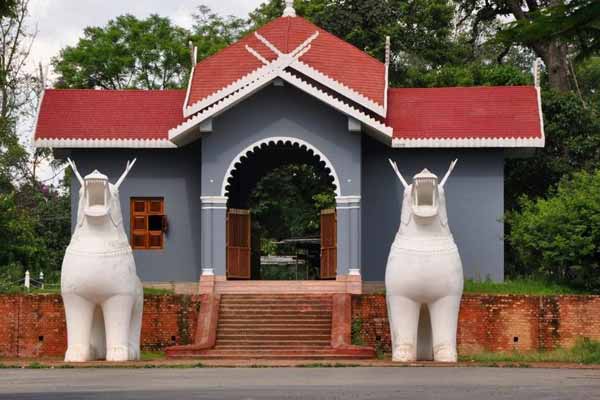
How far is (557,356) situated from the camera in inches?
929

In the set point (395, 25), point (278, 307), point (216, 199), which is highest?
point (395, 25)

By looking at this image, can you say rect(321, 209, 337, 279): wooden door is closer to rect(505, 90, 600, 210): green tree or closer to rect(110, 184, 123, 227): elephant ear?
rect(110, 184, 123, 227): elephant ear

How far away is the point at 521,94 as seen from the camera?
99.5ft

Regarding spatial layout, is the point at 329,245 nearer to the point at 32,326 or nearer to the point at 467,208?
the point at 467,208

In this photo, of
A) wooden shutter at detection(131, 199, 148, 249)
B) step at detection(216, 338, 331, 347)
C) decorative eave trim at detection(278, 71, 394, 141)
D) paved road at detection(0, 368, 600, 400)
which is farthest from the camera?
wooden shutter at detection(131, 199, 148, 249)

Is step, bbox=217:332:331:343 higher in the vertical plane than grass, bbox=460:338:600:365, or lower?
higher

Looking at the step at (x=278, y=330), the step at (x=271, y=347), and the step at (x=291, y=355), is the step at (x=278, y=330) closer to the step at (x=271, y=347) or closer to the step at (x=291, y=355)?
the step at (x=271, y=347)

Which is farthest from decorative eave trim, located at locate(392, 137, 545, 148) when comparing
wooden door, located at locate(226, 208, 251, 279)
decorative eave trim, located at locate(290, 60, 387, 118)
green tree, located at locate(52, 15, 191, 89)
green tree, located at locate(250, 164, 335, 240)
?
green tree, located at locate(52, 15, 191, 89)

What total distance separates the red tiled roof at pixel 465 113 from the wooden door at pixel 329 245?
2.33 m

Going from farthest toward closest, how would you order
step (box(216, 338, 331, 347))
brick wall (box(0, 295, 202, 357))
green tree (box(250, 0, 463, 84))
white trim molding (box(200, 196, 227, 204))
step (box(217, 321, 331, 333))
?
green tree (box(250, 0, 463, 84)), white trim molding (box(200, 196, 227, 204)), brick wall (box(0, 295, 202, 357)), step (box(217, 321, 331, 333)), step (box(216, 338, 331, 347))

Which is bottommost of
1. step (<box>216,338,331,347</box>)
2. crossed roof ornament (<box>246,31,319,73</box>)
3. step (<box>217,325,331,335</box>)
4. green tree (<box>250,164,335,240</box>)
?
step (<box>216,338,331,347</box>)

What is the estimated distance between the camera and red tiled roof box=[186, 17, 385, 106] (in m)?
28.4

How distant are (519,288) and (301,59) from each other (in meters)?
6.64

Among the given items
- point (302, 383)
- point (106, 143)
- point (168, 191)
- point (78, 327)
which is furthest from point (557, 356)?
point (106, 143)
